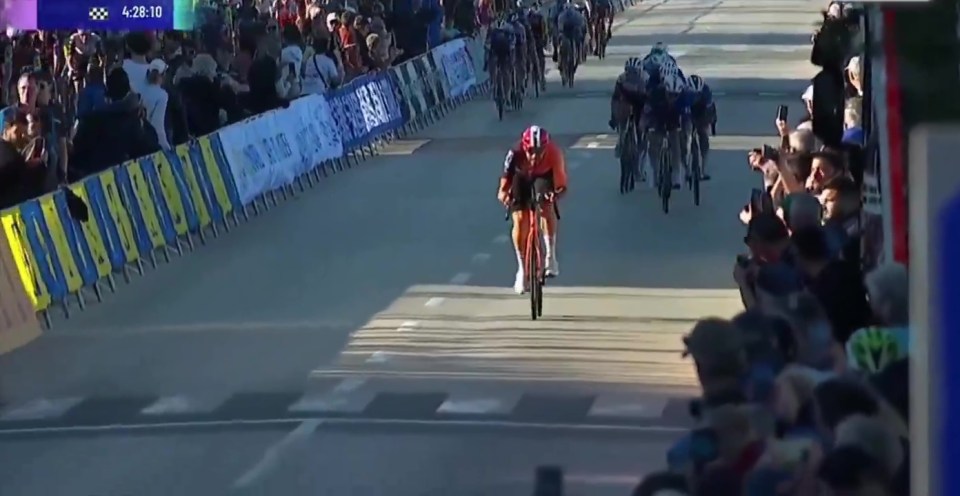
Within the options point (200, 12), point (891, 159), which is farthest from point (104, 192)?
point (200, 12)

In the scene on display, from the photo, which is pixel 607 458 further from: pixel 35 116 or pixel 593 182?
pixel 593 182

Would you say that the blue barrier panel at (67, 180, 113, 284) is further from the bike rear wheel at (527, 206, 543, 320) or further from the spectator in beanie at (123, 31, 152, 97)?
the bike rear wheel at (527, 206, 543, 320)

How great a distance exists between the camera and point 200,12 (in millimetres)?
30859

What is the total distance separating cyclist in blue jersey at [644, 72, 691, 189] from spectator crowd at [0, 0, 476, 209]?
4.74 metres

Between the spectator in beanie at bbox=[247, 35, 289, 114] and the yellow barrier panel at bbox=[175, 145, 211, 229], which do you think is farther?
the spectator in beanie at bbox=[247, 35, 289, 114]

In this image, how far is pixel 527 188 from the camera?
16.4 m

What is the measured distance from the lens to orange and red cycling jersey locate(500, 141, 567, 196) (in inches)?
644

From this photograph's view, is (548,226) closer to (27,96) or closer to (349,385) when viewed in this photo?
(349,385)

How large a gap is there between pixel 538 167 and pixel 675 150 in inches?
254

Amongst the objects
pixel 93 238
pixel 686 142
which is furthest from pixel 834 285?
pixel 686 142

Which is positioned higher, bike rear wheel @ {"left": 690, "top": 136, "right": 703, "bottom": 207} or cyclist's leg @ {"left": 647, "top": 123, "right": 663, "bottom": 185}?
cyclist's leg @ {"left": 647, "top": 123, "right": 663, "bottom": 185}

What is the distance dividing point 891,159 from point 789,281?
1.14 m

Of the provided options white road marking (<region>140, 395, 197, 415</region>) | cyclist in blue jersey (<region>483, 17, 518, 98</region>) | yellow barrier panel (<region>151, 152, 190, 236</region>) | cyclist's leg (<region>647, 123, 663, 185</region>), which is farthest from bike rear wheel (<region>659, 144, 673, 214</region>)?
cyclist in blue jersey (<region>483, 17, 518, 98</region>)

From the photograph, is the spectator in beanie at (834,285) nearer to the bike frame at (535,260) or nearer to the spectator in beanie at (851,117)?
the spectator in beanie at (851,117)
